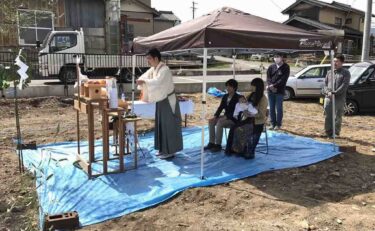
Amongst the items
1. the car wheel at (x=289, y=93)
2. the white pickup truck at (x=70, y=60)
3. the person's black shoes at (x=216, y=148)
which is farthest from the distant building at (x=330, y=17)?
the person's black shoes at (x=216, y=148)

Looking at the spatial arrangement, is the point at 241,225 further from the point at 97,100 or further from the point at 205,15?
the point at 205,15

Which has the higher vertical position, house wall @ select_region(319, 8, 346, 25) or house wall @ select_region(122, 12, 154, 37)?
house wall @ select_region(319, 8, 346, 25)

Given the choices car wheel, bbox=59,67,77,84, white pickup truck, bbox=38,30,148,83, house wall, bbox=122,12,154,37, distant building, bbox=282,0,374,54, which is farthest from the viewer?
distant building, bbox=282,0,374,54

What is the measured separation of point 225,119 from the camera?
677 centimetres

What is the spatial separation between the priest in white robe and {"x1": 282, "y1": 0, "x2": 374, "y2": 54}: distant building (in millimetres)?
34652

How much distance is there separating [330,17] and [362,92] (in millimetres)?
32768

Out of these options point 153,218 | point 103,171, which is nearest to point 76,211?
Answer: point 153,218

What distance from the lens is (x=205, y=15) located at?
6.61 metres

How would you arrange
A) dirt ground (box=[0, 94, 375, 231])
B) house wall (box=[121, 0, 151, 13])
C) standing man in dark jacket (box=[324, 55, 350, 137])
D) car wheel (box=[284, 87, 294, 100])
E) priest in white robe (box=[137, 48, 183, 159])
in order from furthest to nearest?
house wall (box=[121, 0, 151, 13]), car wheel (box=[284, 87, 294, 100]), standing man in dark jacket (box=[324, 55, 350, 137]), priest in white robe (box=[137, 48, 183, 159]), dirt ground (box=[0, 94, 375, 231])

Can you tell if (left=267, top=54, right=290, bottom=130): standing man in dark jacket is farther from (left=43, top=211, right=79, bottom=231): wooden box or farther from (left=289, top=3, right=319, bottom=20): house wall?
(left=289, top=3, right=319, bottom=20): house wall

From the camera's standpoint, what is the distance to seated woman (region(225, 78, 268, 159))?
645cm

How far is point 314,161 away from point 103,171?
3152 mm

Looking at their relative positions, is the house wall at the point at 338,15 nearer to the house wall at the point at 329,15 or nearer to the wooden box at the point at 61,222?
the house wall at the point at 329,15

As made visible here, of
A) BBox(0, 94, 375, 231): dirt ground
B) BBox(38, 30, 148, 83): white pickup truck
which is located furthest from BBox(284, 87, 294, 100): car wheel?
BBox(0, 94, 375, 231): dirt ground
